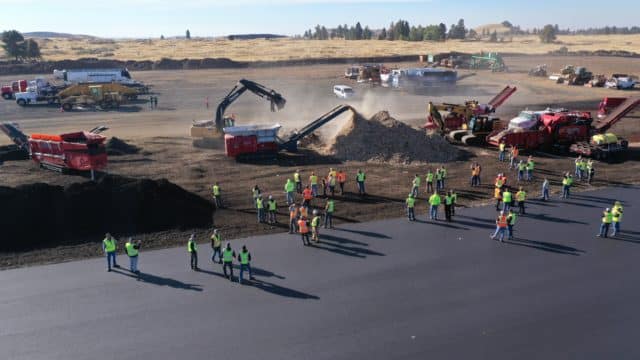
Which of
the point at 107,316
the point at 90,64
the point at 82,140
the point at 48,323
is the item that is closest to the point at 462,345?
the point at 107,316

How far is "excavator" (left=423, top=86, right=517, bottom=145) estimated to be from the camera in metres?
34.6

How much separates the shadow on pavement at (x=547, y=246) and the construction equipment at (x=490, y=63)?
65904 mm

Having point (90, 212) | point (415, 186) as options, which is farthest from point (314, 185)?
point (90, 212)

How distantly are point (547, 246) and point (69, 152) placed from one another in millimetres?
22127

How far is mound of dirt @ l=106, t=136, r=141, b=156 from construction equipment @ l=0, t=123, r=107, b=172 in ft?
14.4

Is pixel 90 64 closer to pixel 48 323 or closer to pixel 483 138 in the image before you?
pixel 483 138

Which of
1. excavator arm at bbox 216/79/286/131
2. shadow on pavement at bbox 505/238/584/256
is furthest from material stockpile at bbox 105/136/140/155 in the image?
shadow on pavement at bbox 505/238/584/256

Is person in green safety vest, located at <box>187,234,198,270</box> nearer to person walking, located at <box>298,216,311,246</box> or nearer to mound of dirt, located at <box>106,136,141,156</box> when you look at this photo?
person walking, located at <box>298,216,311,246</box>

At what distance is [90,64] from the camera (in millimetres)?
86750

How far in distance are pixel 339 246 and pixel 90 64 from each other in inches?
3170

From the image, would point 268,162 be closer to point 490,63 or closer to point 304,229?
point 304,229

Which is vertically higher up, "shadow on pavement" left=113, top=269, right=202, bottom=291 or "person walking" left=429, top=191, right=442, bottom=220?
"person walking" left=429, top=191, right=442, bottom=220

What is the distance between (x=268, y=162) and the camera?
30734 mm

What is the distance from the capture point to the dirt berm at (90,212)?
19312 mm
